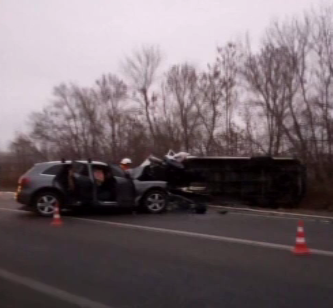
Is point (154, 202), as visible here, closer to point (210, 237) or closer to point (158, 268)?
point (210, 237)

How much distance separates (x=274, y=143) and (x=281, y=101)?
78.5 inches

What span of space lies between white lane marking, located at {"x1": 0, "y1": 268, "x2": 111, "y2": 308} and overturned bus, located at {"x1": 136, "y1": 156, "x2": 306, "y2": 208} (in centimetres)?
1234

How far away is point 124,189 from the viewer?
16.3m

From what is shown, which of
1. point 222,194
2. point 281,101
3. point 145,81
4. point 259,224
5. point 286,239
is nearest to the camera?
point 286,239

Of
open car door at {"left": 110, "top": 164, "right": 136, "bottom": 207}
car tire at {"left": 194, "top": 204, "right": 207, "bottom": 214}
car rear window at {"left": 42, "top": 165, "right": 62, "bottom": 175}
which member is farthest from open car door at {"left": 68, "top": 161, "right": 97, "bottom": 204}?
car tire at {"left": 194, "top": 204, "right": 207, "bottom": 214}

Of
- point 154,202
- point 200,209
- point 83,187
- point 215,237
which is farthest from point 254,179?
point 215,237

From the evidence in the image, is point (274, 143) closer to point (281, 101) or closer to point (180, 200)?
point (281, 101)

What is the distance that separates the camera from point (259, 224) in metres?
14.2

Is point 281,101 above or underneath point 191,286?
above

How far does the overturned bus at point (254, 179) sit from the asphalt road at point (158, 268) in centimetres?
633

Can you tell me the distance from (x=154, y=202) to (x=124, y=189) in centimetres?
119

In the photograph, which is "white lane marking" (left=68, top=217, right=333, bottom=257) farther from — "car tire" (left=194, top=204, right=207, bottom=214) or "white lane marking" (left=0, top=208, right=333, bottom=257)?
"car tire" (left=194, top=204, right=207, bottom=214)

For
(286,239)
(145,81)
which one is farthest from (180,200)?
(145,81)

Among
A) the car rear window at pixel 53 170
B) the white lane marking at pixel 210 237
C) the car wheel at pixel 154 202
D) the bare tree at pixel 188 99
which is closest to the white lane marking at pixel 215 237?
the white lane marking at pixel 210 237
